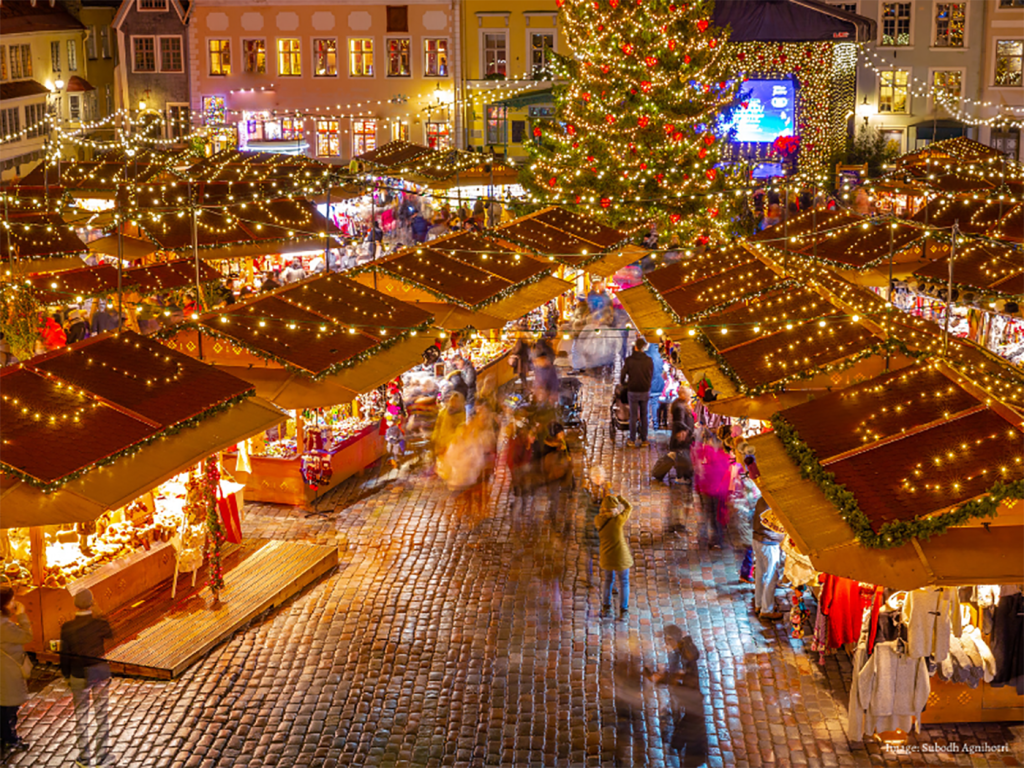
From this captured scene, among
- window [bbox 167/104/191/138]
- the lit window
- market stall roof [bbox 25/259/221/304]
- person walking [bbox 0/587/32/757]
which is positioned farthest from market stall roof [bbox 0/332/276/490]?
window [bbox 167/104/191/138]

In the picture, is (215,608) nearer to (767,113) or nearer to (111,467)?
(111,467)

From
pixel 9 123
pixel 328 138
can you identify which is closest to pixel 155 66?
pixel 9 123

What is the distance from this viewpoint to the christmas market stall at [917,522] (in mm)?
8195

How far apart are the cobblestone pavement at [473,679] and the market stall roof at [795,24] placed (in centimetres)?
3234

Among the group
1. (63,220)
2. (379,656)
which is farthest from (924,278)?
(63,220)

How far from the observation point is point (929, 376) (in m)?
10.5

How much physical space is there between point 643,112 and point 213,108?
26613 millimetres

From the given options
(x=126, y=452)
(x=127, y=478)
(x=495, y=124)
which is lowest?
(x=127, y=478)

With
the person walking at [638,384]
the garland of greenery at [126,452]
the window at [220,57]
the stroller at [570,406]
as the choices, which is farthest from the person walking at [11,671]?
the window at [220,57]

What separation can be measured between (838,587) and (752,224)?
2205cm

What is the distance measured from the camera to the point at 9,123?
1848 inches

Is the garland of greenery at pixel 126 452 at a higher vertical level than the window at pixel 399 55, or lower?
lower

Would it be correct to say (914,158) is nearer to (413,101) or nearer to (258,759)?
(413,101)

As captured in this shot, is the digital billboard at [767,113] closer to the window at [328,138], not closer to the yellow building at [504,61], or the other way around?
the yellow building at [504,61]
